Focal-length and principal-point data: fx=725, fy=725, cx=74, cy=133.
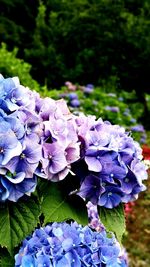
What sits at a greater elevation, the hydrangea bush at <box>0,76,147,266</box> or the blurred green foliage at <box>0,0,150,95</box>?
the hydrangea bush at <box>0,76,147,266</box>

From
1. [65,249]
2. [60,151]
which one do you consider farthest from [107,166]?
[65,249]

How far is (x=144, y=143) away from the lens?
8.66 m

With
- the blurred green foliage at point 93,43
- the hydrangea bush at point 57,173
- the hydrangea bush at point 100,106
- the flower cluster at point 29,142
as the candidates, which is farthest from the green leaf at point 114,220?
the blurred green foliage at point 93,43

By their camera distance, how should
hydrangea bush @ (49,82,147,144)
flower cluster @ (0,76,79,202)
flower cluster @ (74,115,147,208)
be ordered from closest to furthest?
flower cluster @ (0,76,79,202) → flower cluster @ (74,115,147,208) → hydrangea bush @ (49,82,147,144)

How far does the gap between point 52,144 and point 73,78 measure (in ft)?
29.6

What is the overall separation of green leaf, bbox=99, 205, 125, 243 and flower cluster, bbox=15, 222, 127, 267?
0.04 metres

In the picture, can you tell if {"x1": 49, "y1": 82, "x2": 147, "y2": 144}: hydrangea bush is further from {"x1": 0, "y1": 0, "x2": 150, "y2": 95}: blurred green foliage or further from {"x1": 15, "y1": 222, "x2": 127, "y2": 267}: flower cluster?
{"x1": 15, "y1": 222, "x2": 127, "y2": 267}: flower cluster

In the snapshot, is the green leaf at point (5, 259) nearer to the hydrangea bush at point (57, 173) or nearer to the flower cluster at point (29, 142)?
the hydrangea bush at point (57, 173)

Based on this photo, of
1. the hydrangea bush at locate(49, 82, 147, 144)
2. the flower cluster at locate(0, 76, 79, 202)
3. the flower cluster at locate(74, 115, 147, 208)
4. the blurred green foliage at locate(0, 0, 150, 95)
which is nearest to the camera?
the flower cluster at locate(0, 76, 79, 202)

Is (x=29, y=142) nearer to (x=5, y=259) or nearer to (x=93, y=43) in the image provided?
(x=5, y=259)

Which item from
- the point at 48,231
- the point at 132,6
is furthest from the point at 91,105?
the point at 48,231

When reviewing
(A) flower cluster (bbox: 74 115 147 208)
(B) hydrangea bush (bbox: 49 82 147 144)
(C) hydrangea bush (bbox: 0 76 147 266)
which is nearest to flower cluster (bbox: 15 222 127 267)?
(C) hydrangea bush (bbox: 0 76 147 266)

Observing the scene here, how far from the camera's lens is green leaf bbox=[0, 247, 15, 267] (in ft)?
6.70

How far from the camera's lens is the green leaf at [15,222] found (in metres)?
1.95
